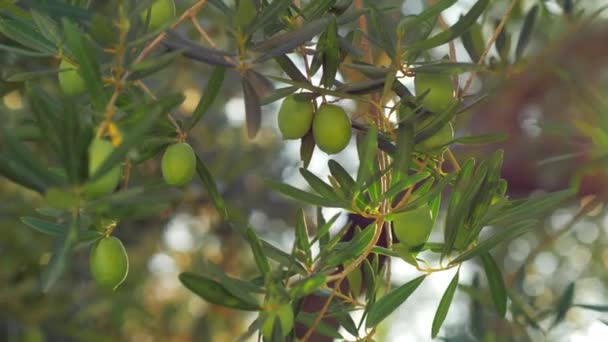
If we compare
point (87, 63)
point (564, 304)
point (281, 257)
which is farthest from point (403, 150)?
point (564, 304)

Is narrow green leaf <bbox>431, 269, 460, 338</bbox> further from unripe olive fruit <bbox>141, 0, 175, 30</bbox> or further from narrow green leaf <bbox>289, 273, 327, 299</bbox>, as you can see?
unripe olive fruit <bbox>141, 0, 175, 30</bbox>

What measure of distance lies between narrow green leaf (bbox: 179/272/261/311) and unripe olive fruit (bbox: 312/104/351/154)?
0.45 ft

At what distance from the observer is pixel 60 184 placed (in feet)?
2.07

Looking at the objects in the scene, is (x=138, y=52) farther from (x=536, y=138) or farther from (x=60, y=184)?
(x=536, y=138)

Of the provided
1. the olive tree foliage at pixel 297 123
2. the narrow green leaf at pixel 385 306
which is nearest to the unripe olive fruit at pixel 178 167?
Answer: the olive tree foliage at pixel 297 123

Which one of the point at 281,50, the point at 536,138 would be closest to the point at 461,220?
the point at 281,50

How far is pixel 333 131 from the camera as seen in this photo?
0.79m

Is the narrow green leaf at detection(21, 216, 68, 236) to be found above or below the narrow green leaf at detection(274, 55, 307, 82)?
below

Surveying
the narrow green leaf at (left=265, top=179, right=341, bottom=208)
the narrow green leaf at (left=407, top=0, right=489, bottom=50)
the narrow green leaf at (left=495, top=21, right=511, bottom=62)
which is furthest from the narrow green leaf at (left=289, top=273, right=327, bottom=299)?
the narrow green leaf at (left=495, top=21, right=511, bottom=62)

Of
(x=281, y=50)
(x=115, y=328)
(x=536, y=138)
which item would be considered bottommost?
(x=115, y=328)

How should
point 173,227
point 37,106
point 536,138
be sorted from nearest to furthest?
point 37,106
point 536,138
point 173,227

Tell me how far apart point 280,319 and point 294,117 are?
0.58 feet

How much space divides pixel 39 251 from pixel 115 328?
275 mm

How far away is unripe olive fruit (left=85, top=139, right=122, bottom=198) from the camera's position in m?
0.60
